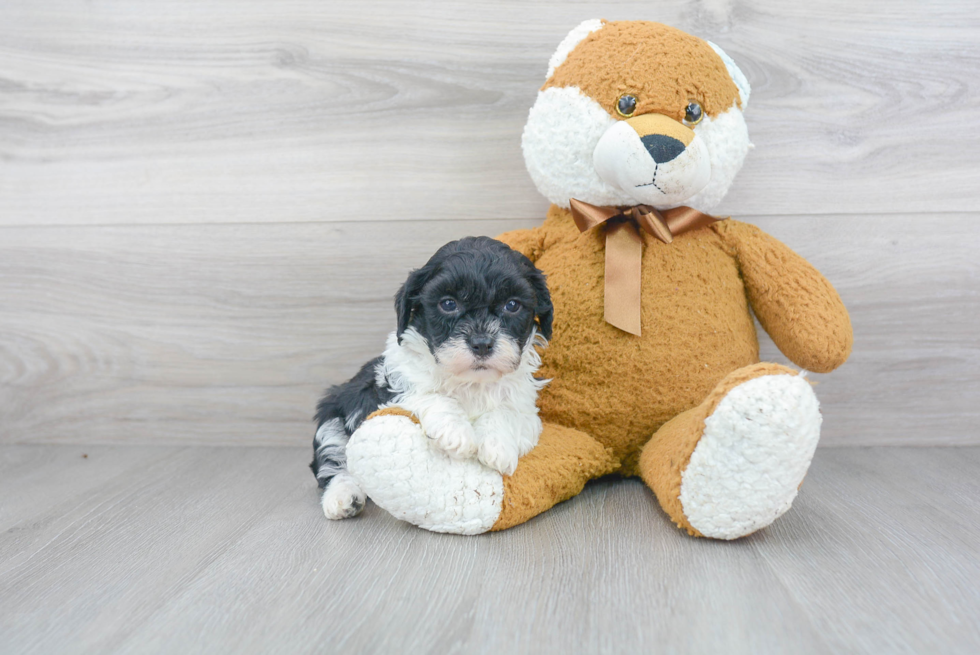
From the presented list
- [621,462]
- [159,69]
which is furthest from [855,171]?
[159,69]

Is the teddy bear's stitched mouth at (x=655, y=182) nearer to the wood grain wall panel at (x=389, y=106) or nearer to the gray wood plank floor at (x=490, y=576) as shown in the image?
the wood grain wall panel at (x=389, y=106)

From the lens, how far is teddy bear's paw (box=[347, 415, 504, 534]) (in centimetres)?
111

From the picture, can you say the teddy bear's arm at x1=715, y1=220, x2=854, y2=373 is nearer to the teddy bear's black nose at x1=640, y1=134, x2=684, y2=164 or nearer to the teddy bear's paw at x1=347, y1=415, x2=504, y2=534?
the teddy bear's black nose at x1=640, y1=134, x2=684, y2=164

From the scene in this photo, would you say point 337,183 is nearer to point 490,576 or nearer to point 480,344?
point 480,344

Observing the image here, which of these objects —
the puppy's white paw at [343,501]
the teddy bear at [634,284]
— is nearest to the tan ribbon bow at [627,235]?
the teddy bear at [634,284]

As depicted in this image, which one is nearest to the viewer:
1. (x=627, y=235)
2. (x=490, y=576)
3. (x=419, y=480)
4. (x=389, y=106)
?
(x=490, y=576)

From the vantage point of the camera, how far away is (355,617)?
90 cm

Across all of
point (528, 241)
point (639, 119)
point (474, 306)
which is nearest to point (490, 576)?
point (474, 306)

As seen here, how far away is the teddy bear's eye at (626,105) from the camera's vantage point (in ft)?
4.18

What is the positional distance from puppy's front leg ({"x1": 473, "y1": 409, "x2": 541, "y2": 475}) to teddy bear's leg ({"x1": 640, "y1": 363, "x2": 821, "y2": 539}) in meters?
0.28

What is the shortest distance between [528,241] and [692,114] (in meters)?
0.42

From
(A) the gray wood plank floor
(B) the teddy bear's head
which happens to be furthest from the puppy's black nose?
(B) the teddy bear's head

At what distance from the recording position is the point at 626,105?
128 cm

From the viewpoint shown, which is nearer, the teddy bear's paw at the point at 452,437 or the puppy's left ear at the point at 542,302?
the teddy bear's paw at the point at 452,437
